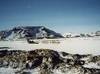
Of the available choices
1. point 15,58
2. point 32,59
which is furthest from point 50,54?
Result: point 15,58

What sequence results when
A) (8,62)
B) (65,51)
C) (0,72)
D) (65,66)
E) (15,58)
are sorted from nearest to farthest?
(0,72) → (65,66) → (8,62) → (15,58) → (65,51)

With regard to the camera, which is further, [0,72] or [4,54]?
[4,54]

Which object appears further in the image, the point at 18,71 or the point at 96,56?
the point at 96,56

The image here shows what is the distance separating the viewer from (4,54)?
1220 cm

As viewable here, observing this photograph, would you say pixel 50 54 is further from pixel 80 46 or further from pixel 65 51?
pixel 80 46

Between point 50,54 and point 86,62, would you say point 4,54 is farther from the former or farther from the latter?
point 86,62

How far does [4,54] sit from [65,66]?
5088 mm

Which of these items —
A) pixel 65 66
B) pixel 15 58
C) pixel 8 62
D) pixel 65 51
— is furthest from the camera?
pixel 65 51

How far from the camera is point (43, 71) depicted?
8711mm

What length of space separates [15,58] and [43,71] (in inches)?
109

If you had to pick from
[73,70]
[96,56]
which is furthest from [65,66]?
[96,56]

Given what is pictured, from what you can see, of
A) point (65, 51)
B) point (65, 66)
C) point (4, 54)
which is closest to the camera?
point (65, 66)

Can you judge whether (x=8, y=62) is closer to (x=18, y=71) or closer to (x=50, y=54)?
(x=18, y=71)

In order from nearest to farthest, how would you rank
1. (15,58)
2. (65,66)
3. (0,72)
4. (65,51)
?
1. (0,72)
2. (65,66)
3. (15,58)
4. (65,51)
